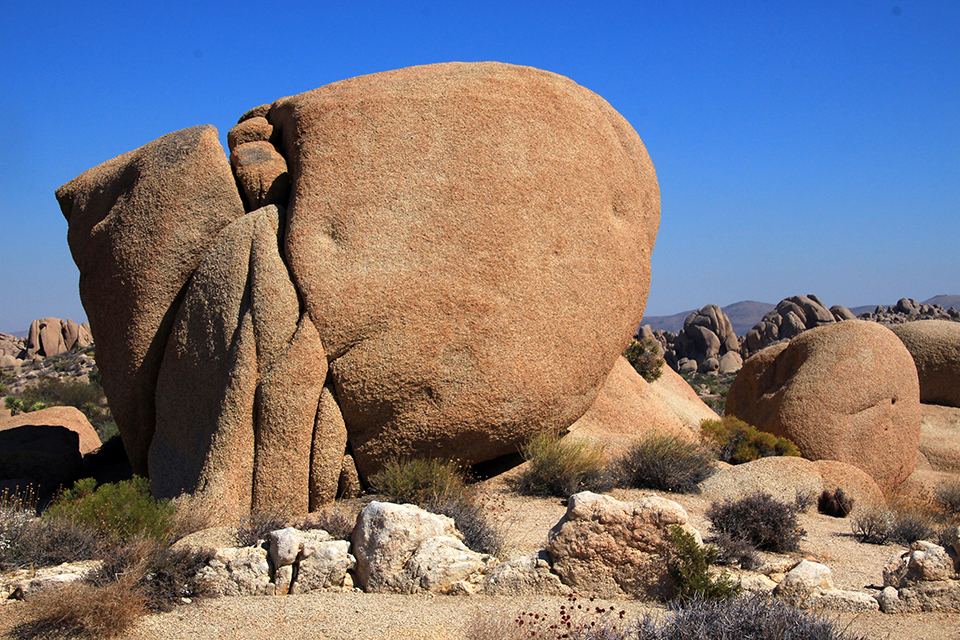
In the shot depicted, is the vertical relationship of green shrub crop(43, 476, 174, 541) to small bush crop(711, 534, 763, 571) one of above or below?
above

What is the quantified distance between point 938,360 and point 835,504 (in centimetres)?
987

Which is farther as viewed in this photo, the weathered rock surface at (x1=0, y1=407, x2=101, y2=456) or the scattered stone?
the weathered rock surface at (x1=0, y1=407, x2=101, y2=456)

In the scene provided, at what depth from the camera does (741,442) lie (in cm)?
1102

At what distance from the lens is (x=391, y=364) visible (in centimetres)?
720

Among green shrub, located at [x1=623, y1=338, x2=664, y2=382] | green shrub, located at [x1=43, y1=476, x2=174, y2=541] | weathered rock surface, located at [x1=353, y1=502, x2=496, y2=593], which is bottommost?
weathered rock surface, located at [x1=353, y1=502, x2=496, y2=593]

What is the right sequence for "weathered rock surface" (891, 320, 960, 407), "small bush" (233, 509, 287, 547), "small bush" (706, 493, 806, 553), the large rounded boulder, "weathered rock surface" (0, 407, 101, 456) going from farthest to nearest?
"weathered rock surface" (891, 320, 960, 407)
"weathered rock surface" (0, 407, 101, 456)
the large rounded boulder
"small bush" (706, 493, 806, 553)
"small bush" (233, 509, 287, 547)

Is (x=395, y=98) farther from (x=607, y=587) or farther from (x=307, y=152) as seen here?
(x=607, y=587)

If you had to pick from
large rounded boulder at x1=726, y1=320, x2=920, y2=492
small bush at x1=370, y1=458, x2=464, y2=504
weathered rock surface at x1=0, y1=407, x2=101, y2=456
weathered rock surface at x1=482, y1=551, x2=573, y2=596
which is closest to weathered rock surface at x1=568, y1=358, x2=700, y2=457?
large rounded boulder at x1=726, y1=320, x2=920, y2=492

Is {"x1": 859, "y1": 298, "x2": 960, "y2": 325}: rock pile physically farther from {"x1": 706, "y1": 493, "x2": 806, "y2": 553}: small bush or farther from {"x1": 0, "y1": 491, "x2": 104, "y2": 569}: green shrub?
{"x1": 0, "y1": 491, "x2": 104, "y2": 569}: green shrub

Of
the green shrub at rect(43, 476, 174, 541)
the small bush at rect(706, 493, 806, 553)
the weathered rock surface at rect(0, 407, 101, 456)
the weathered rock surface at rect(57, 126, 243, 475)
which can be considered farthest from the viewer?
the weathered rock surface at rect(0, 407, 101, 456)

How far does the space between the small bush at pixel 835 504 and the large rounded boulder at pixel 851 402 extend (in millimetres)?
2971

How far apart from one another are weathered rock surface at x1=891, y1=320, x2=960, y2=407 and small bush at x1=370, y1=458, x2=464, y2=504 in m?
13.5

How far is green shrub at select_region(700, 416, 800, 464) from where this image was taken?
423 inches

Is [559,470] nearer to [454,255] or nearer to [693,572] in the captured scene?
[454,255]
